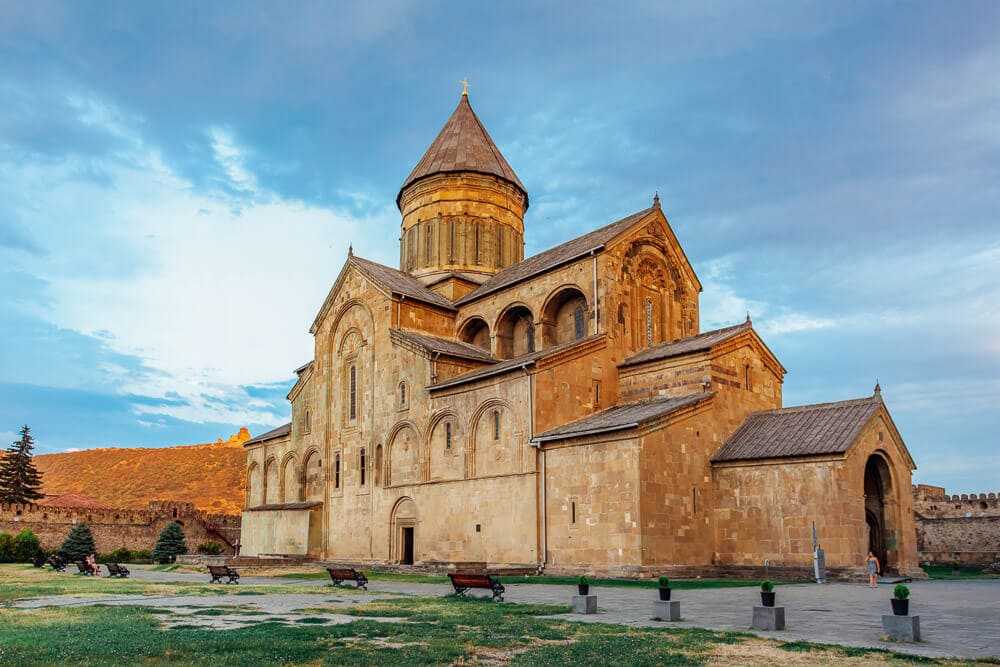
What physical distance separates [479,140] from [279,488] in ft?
62.2

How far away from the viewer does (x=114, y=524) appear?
43.3 metres

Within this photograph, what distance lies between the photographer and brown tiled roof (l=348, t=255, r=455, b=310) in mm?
32281

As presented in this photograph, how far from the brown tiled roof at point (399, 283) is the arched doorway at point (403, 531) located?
322 inches

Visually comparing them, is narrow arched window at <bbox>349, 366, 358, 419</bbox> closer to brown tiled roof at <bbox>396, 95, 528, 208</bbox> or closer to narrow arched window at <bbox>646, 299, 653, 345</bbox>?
brown tiled roof at <bbox>396, 95, 528, 208</bbox>

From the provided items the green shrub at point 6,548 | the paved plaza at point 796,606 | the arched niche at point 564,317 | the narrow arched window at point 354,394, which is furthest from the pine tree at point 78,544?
the arched niche at point 564,317

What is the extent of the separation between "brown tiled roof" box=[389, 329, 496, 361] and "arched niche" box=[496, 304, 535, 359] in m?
0.75

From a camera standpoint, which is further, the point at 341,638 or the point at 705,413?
the point at 705,413

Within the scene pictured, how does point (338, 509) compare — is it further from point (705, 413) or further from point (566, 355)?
point (705, 413)

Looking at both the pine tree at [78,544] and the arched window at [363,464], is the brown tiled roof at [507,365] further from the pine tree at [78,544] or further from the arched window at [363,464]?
the pine tree at [78,544]

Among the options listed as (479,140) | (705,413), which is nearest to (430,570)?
(705,413)

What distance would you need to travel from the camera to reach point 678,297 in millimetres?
31359

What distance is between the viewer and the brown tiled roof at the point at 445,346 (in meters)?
29.4

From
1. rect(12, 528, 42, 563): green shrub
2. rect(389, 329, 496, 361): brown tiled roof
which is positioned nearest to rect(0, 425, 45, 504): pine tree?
rect(12, 528, 42, 563): green shrub

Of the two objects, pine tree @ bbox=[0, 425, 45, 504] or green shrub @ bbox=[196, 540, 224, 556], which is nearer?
green shrub @ bbox=[196, 540, 224, 556]
